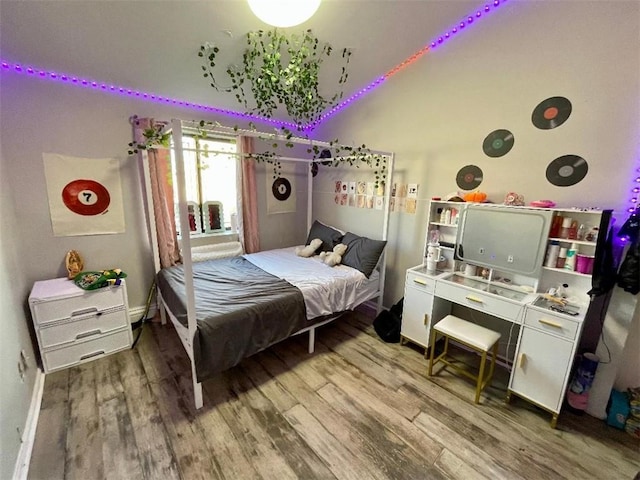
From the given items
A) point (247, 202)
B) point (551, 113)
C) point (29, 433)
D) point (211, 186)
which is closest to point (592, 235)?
point (551, 113)

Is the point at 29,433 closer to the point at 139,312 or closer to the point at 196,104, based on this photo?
the point at 139,312

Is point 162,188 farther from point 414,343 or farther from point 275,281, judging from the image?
point 414,343

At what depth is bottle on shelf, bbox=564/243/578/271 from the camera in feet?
6.07

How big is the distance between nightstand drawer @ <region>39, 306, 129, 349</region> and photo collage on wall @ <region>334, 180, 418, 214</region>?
261cm

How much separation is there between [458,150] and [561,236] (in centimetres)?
106

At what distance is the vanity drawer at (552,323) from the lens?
164cm

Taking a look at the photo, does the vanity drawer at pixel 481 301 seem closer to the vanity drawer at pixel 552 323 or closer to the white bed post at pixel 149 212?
the vanity drawer at pixel 552 323

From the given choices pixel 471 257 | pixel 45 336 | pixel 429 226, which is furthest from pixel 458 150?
pixel 45 336

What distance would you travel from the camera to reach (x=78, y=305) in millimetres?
2146

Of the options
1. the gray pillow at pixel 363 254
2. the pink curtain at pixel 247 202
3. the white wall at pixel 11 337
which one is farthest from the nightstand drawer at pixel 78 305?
the gray pillow at pixel 363 254

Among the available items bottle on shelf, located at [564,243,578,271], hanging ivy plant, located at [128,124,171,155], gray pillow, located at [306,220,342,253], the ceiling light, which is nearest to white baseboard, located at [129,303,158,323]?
hanging ivy plant, located at [128,124,171,155]

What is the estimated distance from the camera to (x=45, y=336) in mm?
2053

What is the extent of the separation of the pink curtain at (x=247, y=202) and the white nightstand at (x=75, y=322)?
1430mm

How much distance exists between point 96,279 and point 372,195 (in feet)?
9.11
